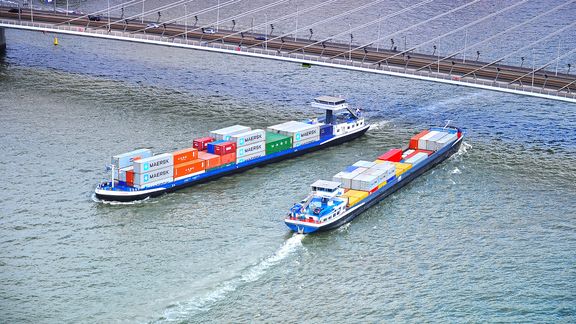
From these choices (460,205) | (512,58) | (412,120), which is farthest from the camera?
(512,58)

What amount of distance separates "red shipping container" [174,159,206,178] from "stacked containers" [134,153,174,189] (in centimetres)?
47

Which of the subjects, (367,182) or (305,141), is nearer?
(367,182)

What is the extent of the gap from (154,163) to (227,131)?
8602mm

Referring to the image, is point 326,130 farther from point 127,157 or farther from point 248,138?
point 127,157

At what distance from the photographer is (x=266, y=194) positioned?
6050 centimetres

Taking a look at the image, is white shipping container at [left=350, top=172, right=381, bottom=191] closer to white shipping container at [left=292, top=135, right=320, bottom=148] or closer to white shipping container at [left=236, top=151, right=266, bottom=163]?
white shipping container at [left=236, top=151, right=266, bottom=163]

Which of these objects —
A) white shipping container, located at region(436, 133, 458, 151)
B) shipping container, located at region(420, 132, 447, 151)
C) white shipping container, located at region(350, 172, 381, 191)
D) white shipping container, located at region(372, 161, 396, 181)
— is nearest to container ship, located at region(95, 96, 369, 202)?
shipping container, located at region(420, 132, 447, 151)

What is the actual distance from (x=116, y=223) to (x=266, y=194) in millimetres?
9216

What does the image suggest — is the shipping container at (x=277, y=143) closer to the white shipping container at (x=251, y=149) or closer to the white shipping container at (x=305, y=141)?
the white shipping container at (x=305, y=141)

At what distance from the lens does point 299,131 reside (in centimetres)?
6919

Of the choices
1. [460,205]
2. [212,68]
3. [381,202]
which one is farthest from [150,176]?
[212,68]

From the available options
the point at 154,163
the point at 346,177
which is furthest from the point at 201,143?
the point at 346,177

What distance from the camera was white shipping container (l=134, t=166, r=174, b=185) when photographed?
5969cm

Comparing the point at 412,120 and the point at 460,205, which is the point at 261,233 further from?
the point at 412,120
